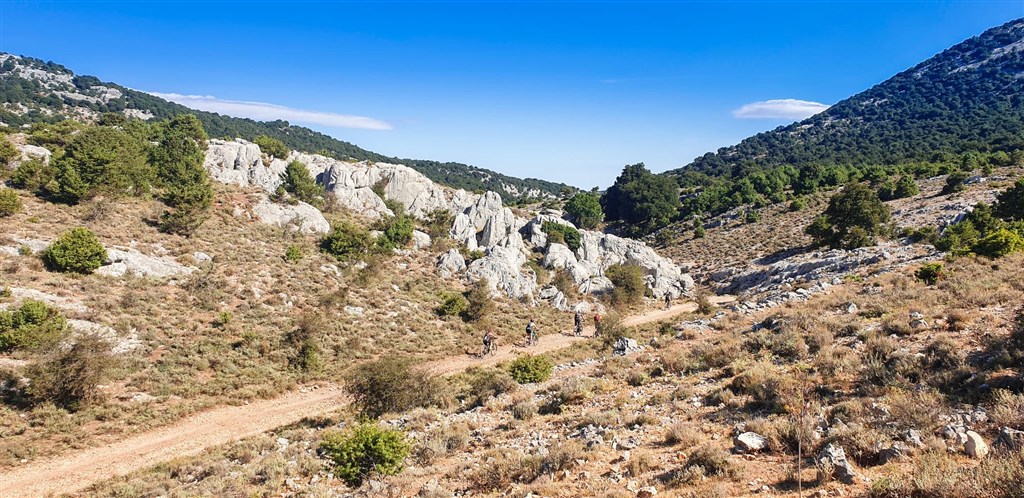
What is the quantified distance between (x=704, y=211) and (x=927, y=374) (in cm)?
7917

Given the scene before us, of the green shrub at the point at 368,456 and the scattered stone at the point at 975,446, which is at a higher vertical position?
the scattered stone at the point at 975,446

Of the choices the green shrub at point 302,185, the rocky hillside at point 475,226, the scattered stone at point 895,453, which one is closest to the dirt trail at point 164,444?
the rocky hillside at point 475,226

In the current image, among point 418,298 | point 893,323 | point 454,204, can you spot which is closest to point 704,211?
point 454,204

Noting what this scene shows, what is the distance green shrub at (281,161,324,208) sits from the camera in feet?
159

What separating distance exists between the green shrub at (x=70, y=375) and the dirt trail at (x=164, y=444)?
299 cm

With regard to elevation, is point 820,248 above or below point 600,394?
above

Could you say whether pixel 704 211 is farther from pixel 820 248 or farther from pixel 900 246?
pixel 900 246

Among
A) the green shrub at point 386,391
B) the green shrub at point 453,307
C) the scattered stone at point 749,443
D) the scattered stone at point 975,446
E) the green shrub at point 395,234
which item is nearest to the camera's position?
the scattered stone at point 975,446

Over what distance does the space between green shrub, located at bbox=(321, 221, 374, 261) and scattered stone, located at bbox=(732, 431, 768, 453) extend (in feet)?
122

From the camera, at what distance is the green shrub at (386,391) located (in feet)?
57.0

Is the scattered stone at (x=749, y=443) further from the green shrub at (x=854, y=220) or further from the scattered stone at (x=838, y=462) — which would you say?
the green shrub at (x=854, y=220)

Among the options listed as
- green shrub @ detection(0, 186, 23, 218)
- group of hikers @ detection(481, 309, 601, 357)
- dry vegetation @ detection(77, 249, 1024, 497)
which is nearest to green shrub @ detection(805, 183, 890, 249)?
dry vegetation @ detection(77, 249, 1024, 497)

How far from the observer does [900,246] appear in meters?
Result: 37.8

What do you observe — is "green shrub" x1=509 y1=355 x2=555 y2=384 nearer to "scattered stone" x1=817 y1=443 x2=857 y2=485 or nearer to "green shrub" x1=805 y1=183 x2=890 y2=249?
"scattered stone" x1=817 y1=443 x2=857 y2=485
